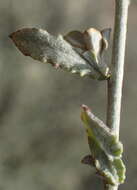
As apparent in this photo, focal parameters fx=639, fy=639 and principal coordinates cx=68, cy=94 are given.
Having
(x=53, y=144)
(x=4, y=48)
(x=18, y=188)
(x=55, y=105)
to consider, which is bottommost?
(x=18, y=188)

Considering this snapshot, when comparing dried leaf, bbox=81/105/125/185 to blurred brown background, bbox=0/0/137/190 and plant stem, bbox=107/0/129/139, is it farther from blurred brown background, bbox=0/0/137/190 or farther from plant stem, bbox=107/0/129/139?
blurred brown background, bbox=0/0/137/190

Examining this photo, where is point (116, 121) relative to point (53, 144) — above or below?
above

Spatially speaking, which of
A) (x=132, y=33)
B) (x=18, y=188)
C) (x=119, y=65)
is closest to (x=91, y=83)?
(x=132, y=33)

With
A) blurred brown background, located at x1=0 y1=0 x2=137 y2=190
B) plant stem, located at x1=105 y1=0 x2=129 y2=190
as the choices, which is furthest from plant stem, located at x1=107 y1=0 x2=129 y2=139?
blurred brown background, located at x1=0 y1=0 x2=137 y2=190

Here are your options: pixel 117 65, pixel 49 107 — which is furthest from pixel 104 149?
pixel 49 107

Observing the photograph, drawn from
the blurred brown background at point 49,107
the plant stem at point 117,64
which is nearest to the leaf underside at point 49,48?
the plant stem at point 117,64

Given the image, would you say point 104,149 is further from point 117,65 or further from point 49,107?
point 49,107

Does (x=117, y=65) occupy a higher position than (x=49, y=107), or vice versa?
(x=117, y=65)

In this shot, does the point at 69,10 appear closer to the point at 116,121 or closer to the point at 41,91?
the point at 41,91
